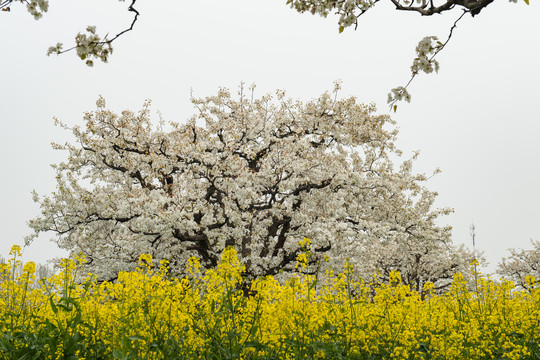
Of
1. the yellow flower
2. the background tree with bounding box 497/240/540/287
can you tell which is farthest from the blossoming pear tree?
the background tree with bounding box 497/240/540/287

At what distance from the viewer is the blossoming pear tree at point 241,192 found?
15992 mm

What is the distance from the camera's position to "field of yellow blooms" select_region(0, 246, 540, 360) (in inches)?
212

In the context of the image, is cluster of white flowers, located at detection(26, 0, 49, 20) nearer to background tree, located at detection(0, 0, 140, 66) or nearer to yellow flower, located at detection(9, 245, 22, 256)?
background tree, located at detection(0, 0, 140, 66)

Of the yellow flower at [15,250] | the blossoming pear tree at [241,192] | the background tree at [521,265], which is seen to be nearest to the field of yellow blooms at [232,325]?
the yellow flower at [15,250]

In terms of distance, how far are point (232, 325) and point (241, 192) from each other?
35.4 feet

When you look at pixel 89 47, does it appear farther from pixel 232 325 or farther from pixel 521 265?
pixel 521 265

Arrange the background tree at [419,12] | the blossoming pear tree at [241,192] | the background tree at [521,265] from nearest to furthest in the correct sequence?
the background tree at [419,12] → the blossoming pear tree at [241,192] → the background tree at [521,265]

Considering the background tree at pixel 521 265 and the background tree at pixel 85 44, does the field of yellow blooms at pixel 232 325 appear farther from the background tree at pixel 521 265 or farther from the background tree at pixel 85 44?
the background tree at pixel 521 265

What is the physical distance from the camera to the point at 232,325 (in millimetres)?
5301

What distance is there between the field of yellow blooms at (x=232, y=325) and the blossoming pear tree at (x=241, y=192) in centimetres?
826

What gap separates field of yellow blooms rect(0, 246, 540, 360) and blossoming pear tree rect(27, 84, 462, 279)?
325 inches

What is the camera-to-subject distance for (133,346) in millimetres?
5230

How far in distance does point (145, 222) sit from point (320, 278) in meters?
7.73

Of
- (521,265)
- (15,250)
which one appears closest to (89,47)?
(15,250)
